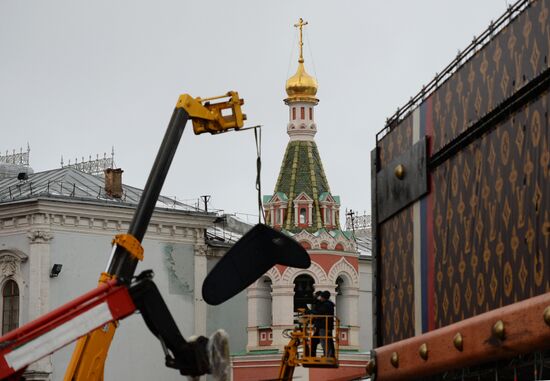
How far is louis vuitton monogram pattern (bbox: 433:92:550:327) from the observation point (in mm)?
22156

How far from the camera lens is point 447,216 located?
2648 centimetres

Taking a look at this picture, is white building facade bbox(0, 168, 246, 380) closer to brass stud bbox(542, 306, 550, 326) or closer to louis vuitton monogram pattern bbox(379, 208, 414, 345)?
louis vuitton monogram pattern bbox(379, 208, 414, 345)

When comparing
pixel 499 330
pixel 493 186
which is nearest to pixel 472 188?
pixel 493 186

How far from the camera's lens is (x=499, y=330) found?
21438mm

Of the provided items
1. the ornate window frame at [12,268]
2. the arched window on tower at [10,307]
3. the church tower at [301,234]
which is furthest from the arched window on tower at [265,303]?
the arched window on tower at [10,307]

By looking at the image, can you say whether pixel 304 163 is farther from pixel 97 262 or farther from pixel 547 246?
pixel 547 246

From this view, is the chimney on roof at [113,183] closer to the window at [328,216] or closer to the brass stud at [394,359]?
the window at [328,216]

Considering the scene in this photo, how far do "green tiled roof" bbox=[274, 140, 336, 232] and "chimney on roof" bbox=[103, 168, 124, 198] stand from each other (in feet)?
17.6

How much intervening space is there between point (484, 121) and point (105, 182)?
30916mm

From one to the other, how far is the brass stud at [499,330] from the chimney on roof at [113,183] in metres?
32.7

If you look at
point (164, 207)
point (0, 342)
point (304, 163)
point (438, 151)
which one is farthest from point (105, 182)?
point (0, 342)

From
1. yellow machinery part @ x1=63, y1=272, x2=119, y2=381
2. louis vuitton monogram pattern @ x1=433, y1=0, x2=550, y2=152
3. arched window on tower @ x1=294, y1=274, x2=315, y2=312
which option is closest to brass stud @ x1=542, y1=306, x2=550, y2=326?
louis vuitton monogram pattern @ x1=433, y1=0, x2=550, y2=152

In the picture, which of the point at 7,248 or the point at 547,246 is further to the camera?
the point at 7,248

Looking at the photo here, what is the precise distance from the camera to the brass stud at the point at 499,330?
21.4 metres
